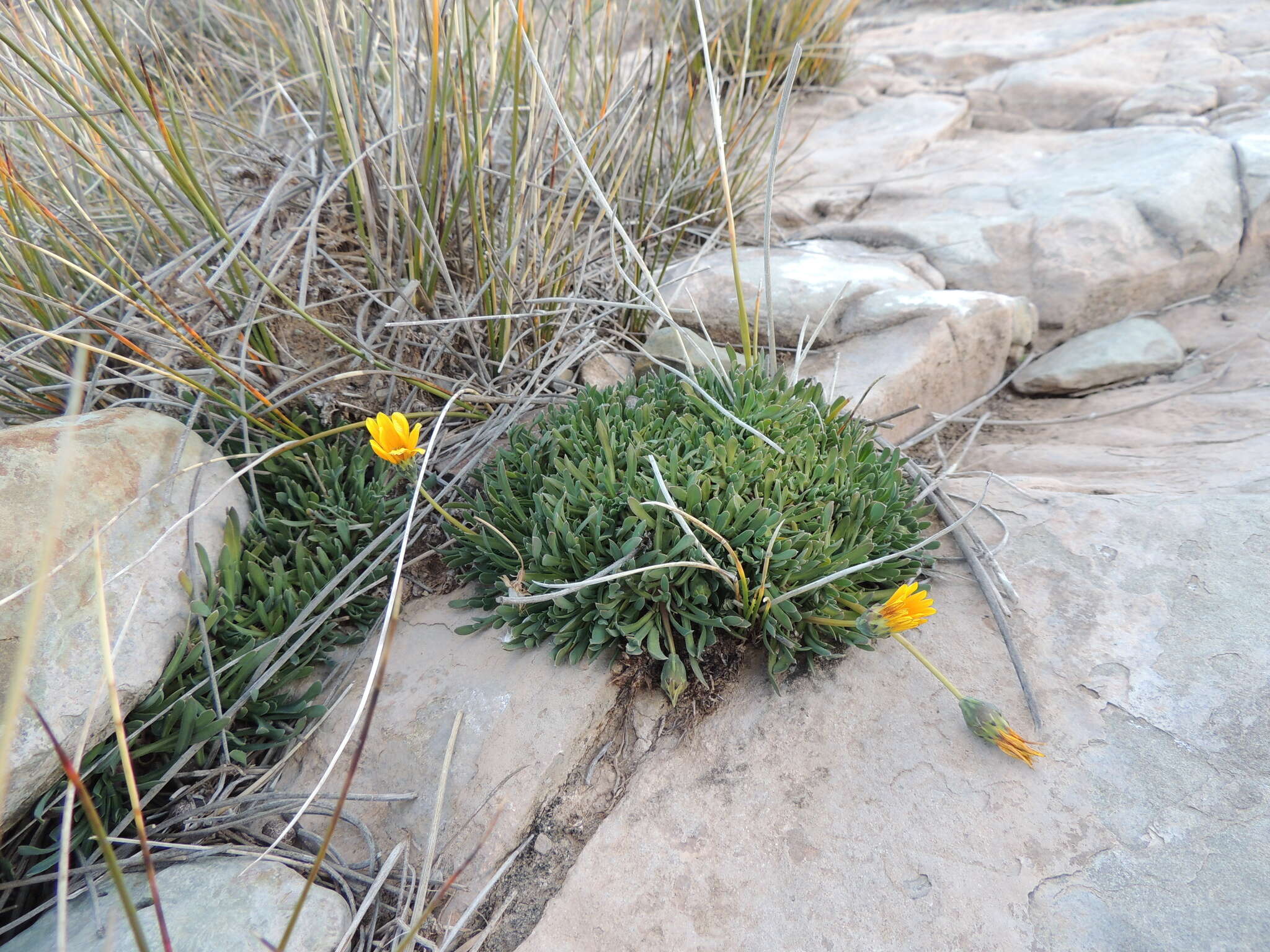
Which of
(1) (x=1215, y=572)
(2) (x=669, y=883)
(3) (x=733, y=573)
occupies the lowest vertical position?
(2) (x=669, y=883)

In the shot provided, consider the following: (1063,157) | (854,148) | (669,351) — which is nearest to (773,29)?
(854,148)

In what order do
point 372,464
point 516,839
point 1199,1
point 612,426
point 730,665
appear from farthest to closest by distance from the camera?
point 1199,1 < point 372,464 < point 612,426 < point 730,665 < point 516,839

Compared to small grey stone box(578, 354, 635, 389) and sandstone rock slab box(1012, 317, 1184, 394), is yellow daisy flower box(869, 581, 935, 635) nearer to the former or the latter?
small grey stone box(578, 354, 635, 389)

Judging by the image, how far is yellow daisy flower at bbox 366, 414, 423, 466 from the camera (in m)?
1.91

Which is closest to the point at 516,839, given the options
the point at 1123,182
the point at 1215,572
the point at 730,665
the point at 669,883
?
the point at 669,883

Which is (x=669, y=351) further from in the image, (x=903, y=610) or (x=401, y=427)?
(x=903, y=610)

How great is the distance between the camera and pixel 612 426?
232 centimetres

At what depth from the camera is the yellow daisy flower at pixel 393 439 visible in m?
1.91

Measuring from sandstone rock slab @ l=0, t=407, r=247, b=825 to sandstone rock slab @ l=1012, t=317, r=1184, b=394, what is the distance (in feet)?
9.91

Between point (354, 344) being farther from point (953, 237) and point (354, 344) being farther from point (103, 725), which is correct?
point (953, 237)

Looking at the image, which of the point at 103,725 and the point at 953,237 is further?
the point at 953,237

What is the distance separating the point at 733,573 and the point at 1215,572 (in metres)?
1.26

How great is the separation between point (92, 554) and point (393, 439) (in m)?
Answer: 0.76

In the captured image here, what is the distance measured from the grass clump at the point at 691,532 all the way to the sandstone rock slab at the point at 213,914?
2.38 feet
